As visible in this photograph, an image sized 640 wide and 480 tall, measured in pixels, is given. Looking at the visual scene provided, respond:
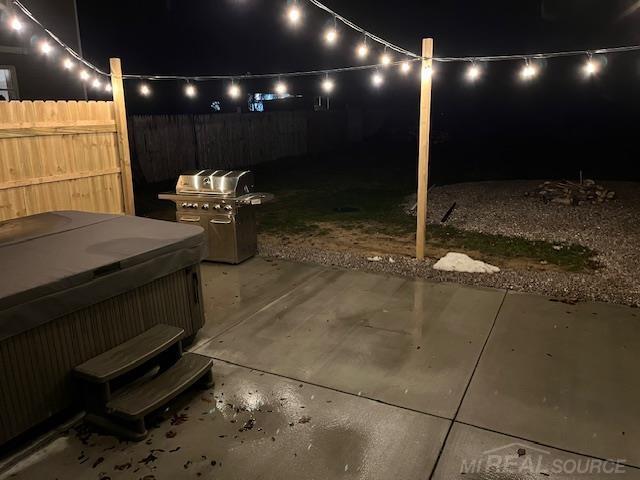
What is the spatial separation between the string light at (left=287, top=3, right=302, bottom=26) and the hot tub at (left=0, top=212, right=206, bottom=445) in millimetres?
3075

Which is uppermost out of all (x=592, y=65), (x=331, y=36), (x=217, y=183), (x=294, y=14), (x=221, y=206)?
(x=294, y=14)

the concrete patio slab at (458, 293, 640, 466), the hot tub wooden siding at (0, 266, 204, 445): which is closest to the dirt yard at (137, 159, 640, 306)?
the concrete patio slab at (458, 293, 640, 466)

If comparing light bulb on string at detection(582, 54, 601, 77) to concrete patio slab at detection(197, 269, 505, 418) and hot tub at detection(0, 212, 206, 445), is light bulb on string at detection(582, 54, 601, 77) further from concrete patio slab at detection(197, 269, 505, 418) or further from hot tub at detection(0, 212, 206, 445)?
hot tub at detection(0, 212, 206, 445)

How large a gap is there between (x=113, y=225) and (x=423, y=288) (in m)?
3.51

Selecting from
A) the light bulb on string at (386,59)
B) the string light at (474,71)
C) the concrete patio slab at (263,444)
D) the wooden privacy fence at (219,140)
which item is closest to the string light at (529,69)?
the string light at (474,71)

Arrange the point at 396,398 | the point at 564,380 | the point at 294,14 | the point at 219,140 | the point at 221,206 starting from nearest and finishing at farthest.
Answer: the point at 396,398, the point at 564,380, the point at 294,14, the point at 221,206, the point at 219,140

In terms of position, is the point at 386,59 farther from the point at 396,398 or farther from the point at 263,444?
the point at 263,444

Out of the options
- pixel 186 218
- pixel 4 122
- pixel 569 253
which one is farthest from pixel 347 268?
pixel 4 122

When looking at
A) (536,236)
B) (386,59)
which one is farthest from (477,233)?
(386,59)

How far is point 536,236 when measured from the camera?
8.06 metres

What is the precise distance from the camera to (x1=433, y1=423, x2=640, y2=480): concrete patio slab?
274 centimetres

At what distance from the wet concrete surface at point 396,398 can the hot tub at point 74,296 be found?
1.21ft

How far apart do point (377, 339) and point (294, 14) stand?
402cm

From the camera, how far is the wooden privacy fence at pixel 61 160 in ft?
18.5
